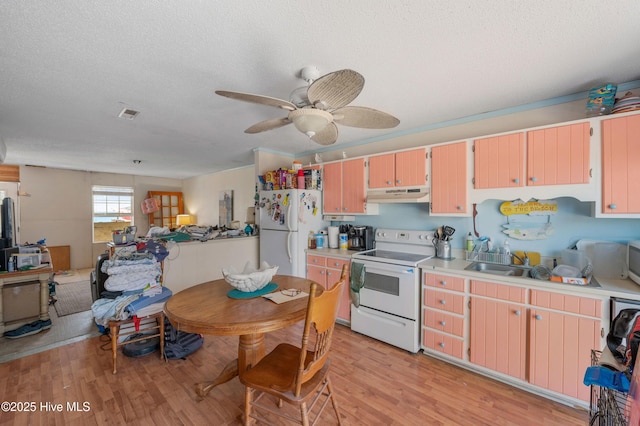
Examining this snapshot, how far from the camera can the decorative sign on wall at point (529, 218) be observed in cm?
232

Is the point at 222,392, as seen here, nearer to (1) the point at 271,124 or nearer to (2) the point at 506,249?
(1) the point at 271,124

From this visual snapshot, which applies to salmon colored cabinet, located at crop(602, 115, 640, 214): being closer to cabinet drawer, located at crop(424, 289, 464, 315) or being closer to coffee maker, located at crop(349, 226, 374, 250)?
cabinet drawer, located at crop(424, 289, 464, 315)

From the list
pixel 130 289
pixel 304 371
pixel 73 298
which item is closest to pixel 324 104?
pixel 304 371

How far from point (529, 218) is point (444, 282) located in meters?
1.02

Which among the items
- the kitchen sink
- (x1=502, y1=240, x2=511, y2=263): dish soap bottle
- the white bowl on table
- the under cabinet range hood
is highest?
the under cabinet range hood

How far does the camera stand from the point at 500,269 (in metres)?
2.40

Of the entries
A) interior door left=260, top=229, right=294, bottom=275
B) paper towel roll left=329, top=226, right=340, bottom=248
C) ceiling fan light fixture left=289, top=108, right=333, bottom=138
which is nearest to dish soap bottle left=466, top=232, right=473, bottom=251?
paper towel roll left=329, top=226, right=340, bottom=248

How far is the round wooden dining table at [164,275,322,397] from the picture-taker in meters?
1.37

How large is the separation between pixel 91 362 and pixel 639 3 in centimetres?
466

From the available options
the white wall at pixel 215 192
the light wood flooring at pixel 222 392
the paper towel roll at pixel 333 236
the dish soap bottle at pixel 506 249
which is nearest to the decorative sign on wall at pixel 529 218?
the dish soap bottle at pixel 506 249

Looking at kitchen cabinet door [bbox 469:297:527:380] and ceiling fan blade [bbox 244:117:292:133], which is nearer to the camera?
ceiling fan blade [bbox 244:117:292:133]

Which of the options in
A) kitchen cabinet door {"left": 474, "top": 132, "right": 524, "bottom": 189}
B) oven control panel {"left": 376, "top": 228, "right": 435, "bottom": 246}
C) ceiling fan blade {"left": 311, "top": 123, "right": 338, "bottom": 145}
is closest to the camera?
ceiling fan blade {"left": 311, "top": 123, "right": 338, "bottom": 145}

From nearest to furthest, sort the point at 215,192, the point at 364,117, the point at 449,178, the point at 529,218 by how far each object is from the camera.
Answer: the point at 364,117, the point at 529,218, the point at 449,178, the point at 215,192

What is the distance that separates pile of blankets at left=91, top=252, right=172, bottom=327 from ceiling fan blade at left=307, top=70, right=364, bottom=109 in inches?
92.1
